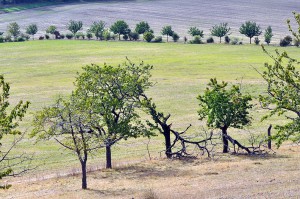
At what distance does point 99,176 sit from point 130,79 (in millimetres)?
8555

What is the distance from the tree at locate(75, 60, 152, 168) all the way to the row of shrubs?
250 feet

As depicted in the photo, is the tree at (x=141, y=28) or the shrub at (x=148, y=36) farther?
the tree at (x=141, y=28)

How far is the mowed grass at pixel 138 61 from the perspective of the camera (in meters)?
53.9

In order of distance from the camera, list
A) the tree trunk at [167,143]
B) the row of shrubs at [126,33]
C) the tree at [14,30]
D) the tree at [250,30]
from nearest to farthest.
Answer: the tree trunk at [167,143] → the row of shrubs at [126,33] → the tree at [250,30] → the tree at [14,30]

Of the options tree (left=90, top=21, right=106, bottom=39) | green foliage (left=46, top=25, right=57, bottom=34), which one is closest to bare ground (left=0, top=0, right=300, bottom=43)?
green foliage (left=46, top=25, right=57, bottom=34)

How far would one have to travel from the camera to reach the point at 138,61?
334 ft

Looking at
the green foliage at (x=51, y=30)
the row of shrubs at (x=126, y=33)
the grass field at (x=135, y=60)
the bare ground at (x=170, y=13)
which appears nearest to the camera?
the grass field at (x=135, y=60)

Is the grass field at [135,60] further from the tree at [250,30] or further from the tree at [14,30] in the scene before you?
the tree at [14,30]

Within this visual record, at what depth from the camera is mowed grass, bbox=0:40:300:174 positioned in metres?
53.9

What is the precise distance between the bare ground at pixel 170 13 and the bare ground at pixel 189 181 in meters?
97.4

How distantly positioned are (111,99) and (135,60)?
2243 inches

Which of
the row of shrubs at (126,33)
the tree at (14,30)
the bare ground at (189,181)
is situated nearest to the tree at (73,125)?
the bare ground at (189,181)

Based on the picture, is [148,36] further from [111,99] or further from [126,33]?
[111,99]

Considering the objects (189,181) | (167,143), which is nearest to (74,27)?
(167,143)
